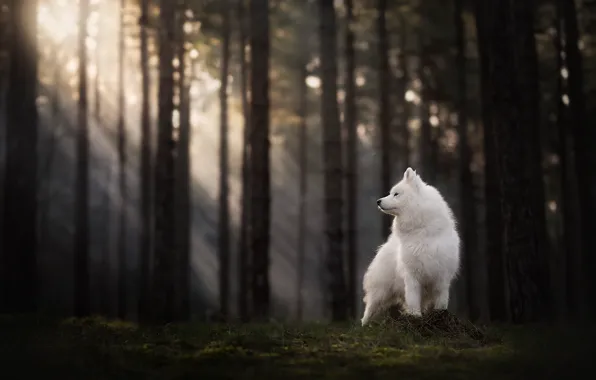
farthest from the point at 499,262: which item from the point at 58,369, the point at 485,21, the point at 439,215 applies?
the point at 58,369

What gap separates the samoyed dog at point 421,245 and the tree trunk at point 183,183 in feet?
45.3

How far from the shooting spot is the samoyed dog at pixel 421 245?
10.6m

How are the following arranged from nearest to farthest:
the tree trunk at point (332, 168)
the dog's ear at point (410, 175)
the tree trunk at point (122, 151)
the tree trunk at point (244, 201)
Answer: the dog's ear at point (410, 175)
the tree trunk at point (332, 168)
the tree trunk at point (244, 201)
the tree trunk at point (122, 151)

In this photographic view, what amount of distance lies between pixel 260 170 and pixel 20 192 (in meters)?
6.05

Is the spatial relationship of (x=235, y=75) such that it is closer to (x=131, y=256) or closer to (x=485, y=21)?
(x=485, y=21)

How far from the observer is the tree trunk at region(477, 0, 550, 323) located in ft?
43.9

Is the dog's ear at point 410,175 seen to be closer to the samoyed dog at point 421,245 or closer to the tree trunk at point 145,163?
the samoyed dog at point 421,245

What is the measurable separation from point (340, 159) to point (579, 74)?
899 centimetres

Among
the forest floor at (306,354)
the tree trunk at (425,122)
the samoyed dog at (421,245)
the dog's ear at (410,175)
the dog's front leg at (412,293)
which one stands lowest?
the forest floor at (306,354)

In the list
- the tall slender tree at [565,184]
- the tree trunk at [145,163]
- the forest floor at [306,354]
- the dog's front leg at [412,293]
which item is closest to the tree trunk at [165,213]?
the forest floor at [306,354]

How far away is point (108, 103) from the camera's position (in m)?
32.6

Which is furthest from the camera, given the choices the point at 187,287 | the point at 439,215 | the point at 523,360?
the point at 187,287

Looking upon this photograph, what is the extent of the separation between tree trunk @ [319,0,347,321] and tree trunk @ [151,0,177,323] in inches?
131

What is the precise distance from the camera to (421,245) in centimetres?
1065
